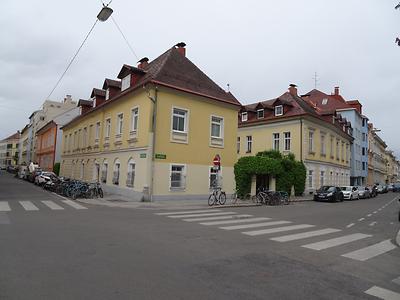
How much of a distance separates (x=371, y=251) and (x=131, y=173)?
17168mm

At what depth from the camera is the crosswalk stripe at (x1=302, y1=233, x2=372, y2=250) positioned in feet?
28.6

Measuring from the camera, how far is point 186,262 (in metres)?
6.54

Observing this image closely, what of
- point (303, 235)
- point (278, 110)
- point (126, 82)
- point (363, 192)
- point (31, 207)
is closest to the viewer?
point (303, 235)

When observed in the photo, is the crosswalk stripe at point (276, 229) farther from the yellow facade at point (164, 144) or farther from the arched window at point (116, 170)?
the arched window at point (116, 170)

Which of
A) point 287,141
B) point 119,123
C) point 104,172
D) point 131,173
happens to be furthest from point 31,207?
point 287,141

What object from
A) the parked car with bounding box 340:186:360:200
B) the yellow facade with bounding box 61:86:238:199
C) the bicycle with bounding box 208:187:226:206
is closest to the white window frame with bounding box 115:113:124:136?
the yellow facade with bounding box 61:86:238:199

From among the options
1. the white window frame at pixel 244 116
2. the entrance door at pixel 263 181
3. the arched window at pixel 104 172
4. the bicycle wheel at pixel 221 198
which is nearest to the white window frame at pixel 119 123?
the arched window at pixel 104 172

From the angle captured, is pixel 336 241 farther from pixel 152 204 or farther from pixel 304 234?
pixel 152 204

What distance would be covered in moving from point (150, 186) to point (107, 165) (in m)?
8.15

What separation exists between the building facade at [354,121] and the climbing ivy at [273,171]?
1853cm

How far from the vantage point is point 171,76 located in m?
23.3

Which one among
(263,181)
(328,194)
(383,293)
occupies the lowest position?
(383,293)

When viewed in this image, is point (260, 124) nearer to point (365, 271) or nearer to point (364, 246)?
point (364, 246)

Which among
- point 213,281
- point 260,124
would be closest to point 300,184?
point 260,124
